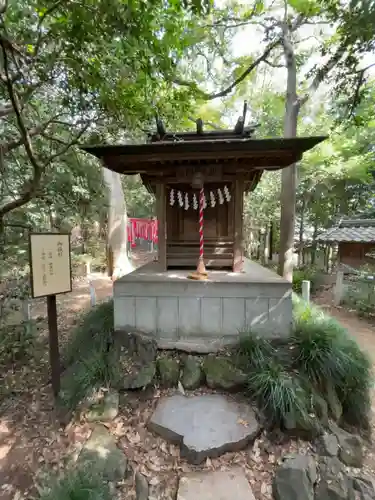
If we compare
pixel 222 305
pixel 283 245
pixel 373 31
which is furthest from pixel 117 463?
pixel 283 245

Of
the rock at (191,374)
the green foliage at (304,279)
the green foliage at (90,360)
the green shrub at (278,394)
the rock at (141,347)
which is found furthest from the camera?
the green foliage at (304,279)

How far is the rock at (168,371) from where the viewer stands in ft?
12.8

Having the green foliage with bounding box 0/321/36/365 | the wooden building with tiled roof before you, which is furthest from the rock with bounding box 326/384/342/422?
the wooden building with tiled roof

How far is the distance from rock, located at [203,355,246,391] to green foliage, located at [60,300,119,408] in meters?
1.34

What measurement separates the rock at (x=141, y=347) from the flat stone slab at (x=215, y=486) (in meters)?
1.60

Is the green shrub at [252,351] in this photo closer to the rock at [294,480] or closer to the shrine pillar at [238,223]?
the rock at [294,480]

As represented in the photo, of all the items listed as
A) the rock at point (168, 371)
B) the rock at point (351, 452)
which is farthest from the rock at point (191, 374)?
the rock at point (351, 452)

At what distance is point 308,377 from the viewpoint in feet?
12.4

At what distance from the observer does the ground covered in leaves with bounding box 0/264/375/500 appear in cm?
286

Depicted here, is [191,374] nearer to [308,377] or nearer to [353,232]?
[308,377]

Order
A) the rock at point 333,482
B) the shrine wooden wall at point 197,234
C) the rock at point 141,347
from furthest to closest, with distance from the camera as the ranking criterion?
the shrine wooden wall at point 197,234
the rock at point 141,347
the rock at point 333,482

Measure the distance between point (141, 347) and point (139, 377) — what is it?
481 millimetres

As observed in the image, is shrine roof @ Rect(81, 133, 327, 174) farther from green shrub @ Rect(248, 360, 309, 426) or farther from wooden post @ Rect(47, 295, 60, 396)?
green shrub @ Rect(248, 360, 309, 426)

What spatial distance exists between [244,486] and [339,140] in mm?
12716
